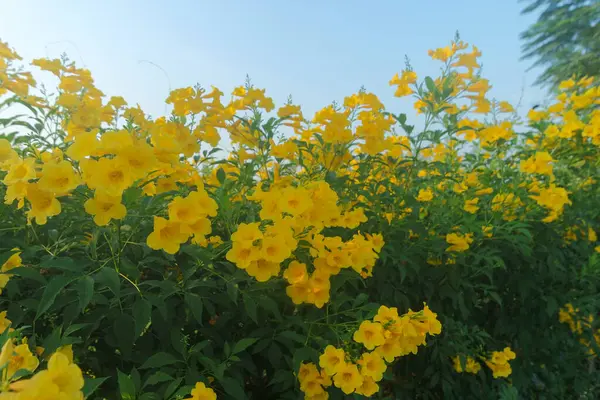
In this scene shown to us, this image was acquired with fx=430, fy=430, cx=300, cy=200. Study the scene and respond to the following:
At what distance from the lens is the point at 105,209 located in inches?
45.9

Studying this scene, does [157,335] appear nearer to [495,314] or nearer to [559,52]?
[495,314]

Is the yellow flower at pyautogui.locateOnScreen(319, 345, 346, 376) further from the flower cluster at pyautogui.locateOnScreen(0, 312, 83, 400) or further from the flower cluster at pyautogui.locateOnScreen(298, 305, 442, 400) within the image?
the flower cluster at pyautogui.locateOnScreen(0, 312, 83, 400)

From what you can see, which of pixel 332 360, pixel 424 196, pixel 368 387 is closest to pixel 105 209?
pixel 332 360

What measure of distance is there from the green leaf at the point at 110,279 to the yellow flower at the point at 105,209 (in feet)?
0.43

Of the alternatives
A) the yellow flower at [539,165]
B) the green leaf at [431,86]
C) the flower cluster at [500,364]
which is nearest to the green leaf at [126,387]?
the green leaf at [431,86]

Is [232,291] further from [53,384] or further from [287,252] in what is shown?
→ [53,384]

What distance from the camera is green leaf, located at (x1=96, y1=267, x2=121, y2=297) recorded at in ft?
3.70

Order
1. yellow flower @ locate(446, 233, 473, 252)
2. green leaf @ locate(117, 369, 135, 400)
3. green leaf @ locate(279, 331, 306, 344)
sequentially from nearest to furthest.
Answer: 1. green leaf @ locate(117, 369, 135, 400)
2. green leaf @ locate(279, 331, 306, 344)
3. yellow flower @ locate(446, 233, 473, 252)

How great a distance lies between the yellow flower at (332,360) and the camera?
1373mm

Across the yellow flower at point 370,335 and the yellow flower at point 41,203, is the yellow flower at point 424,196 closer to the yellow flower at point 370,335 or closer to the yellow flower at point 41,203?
the yellow flower at point 370,335

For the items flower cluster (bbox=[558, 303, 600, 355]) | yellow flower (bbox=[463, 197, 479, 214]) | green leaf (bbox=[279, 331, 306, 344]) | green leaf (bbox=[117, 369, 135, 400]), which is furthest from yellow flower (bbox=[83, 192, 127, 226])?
flower cluster (bbox=[558, 303, 600, 355])

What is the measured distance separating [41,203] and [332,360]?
100 centimetres

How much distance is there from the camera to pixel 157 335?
143cm

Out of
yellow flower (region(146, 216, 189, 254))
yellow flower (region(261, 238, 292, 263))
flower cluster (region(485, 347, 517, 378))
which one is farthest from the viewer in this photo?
flower cluster (region(485, 347, 517, 378))
